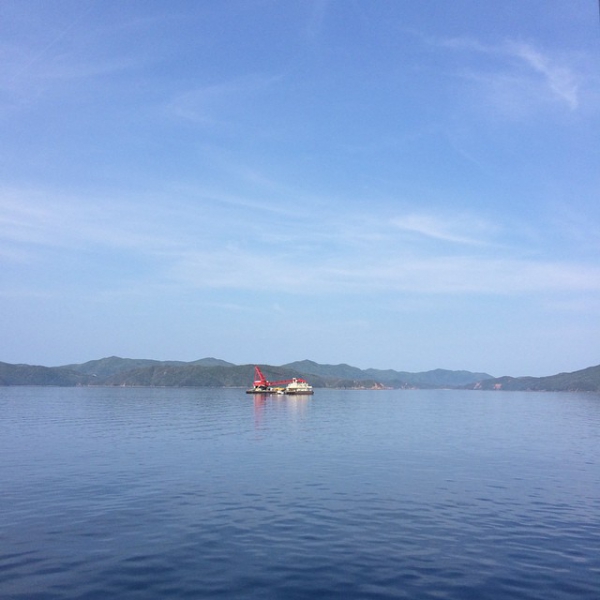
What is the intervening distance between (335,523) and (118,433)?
179 ft

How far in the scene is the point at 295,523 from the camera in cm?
2912

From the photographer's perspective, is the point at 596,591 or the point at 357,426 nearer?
the point at 596,591

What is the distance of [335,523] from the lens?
96.0 feet

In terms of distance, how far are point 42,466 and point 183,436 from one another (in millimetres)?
26341

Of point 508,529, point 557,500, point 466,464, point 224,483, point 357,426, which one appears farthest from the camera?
point 357,426

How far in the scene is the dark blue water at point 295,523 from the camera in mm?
20703

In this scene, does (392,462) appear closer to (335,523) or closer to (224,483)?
(224,483)

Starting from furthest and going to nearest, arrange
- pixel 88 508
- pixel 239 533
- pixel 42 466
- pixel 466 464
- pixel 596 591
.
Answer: pixel 466 464 → pixel 42 466 → pixel 88 508 → pixel 239 533 → pixel 596 591

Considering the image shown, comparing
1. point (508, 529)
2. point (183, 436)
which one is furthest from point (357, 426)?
point (508, 529)

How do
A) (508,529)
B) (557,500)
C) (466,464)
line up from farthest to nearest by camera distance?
(466,464) → (557,500) → (508,529)

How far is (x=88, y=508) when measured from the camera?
3194 cm

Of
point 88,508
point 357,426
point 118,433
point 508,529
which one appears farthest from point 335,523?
point 357,426

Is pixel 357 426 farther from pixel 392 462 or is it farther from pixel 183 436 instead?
pixel 392 462

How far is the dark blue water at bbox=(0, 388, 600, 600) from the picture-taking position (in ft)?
67.9
